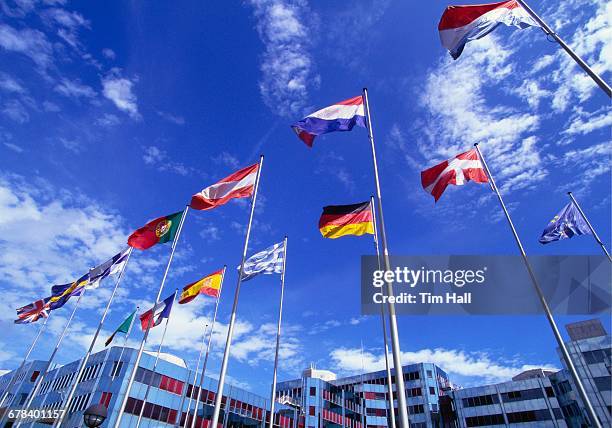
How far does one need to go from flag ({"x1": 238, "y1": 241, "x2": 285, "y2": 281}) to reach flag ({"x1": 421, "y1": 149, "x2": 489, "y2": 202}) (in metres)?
10.2

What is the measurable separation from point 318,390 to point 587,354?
52.6 metres

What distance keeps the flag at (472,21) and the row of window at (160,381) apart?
1971 inches

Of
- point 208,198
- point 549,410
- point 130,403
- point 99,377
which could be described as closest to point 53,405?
point 99,377

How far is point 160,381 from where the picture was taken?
49.9 m

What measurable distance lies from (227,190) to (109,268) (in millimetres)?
14403

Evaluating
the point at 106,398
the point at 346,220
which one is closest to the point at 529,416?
the point at 106,398

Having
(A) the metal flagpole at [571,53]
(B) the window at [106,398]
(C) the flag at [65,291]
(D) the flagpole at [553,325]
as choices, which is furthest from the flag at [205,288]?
(B) the window at [106,398]

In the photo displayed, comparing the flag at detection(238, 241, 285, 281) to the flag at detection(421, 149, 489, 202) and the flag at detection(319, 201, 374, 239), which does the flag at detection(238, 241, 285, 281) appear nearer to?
the flag at detection(319, 201, 374, 239)

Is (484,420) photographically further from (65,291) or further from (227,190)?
(227,190)

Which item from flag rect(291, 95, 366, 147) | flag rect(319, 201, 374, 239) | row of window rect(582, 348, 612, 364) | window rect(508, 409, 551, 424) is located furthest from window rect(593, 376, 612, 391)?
flag rect(291, 95, 366, 147)

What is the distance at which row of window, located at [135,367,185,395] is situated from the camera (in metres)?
47.4

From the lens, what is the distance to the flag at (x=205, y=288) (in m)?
25.5

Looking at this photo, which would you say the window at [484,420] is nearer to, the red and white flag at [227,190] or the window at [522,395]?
the window at [522,395]

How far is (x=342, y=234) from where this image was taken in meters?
16.2
